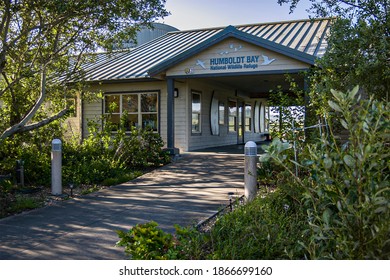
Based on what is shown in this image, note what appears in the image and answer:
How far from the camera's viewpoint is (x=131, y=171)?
1079cm

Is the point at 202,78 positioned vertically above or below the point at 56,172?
above

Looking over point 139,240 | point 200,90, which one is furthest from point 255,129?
point 139,240

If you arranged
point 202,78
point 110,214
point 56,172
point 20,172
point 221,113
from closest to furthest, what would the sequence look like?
point 110,214
point 56,172
point 20,172
point 202,78
point 221,113

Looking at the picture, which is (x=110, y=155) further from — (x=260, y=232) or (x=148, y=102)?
(x=260, y=232)

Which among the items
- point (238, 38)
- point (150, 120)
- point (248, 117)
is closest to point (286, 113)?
point (238, 38)

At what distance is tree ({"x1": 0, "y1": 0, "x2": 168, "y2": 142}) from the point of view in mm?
8367

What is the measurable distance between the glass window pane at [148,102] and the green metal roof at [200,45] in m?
1.01

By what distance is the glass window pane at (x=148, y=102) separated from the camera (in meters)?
15.7

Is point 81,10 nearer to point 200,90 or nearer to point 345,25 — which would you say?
point 345,25

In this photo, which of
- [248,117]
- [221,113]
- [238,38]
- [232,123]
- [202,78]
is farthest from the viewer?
[248,117]

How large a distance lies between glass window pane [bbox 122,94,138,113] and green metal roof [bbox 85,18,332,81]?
1.00 metres

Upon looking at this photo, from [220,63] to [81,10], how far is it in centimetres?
518

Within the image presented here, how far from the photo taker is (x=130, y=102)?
52.7 feet

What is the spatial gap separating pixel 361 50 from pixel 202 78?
8912 millimetres
